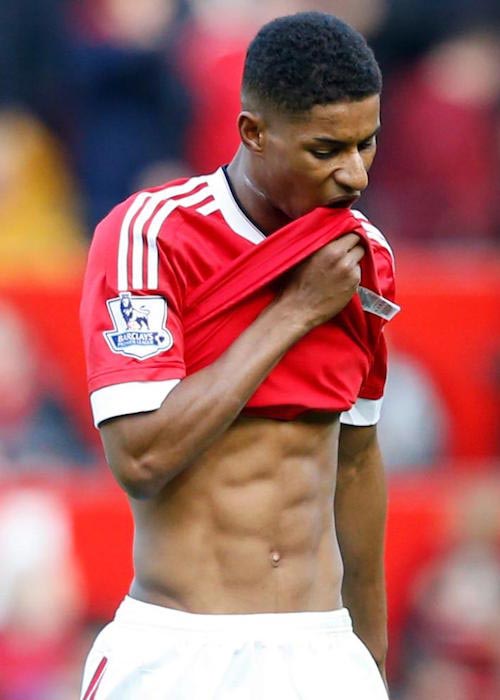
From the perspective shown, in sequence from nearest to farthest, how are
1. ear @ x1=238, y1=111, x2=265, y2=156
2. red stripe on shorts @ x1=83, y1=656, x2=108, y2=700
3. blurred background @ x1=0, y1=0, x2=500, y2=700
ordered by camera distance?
ear @ x1=238, y1=111, x2=265, y2=156
red stripe on shorts @ x1=83, y1=656, x2=108, y2=700
blurred background @ x1=0, y1=0, x2=500, y2=700

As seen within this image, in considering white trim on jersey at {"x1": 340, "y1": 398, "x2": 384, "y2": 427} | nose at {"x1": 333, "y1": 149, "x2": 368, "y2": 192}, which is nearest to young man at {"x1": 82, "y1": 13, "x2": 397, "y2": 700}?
nose at {"x1": 333, "y1": 149, "x2": 368, "y2": 192}

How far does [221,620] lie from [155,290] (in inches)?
28.3

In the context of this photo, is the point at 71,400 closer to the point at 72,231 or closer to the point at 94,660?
the point at 72,231

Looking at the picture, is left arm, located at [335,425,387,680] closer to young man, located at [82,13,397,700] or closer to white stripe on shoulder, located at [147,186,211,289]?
young man, located at [82,13,397,700]

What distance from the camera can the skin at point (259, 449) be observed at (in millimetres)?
3768

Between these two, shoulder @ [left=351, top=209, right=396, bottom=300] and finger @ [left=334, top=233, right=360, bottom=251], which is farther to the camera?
shoulder @ [left=351, top=209, right=396, bottom=300]

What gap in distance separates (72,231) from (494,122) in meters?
2.16

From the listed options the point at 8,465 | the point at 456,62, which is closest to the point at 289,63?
the point at 8,465

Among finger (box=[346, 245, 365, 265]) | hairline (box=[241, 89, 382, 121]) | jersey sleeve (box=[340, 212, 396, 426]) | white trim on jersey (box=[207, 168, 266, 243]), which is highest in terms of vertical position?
hairline (box=[241, 89, 382, 121])

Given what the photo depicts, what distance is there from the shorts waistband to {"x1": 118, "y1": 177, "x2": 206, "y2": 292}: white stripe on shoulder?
0.71m

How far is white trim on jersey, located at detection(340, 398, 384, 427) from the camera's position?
4305 millimetres

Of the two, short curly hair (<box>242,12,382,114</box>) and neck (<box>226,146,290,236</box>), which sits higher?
short curly hair (<box>242,12,382,114</box>)

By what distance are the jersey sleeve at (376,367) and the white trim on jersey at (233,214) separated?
310 millimetres

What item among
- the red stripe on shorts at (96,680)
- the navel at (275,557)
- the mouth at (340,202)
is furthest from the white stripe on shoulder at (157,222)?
the red stripe on shorts at (96,680)
